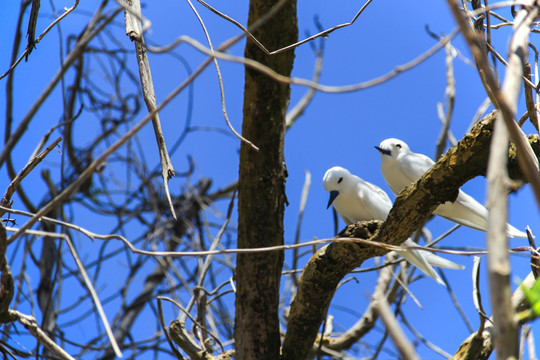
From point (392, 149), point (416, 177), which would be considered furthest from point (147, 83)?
point (392, 149)

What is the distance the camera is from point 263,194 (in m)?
1.94

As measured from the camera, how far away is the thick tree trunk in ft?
6.07

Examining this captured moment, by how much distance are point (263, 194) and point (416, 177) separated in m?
0.93

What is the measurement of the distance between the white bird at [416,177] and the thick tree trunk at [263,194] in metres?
0.67

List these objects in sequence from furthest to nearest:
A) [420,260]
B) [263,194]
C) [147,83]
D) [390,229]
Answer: [420,260]
[263,194]
[390,229]
[147,83]

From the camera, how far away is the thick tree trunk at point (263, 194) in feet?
6.07

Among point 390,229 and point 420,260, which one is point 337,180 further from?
point 390,229

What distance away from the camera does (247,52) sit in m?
1.85

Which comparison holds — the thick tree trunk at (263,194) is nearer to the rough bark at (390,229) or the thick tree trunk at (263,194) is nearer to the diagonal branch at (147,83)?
the rough bark at (390,229)

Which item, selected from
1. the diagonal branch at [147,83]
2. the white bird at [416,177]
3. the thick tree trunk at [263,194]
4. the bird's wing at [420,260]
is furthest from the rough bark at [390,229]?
the diagonal branch at [147,83]

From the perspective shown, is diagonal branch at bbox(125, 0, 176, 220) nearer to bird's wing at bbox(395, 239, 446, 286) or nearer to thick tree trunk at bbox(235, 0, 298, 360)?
thick tree trunk at bbox(235, 0, 298, 360)

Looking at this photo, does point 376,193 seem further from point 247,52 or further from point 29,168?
point 29,168

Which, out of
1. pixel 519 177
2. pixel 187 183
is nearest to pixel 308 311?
pixel 519 177

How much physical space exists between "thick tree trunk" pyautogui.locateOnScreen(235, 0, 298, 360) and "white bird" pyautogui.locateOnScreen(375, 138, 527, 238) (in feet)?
2.20
